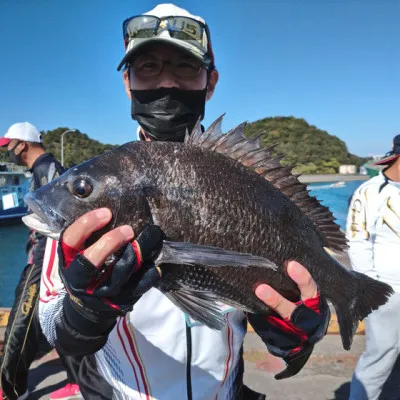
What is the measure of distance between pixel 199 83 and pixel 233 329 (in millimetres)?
1257

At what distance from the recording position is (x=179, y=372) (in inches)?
62.9

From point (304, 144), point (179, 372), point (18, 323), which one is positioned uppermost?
point (304, 144)

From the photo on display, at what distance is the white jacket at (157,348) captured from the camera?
1.59 metres

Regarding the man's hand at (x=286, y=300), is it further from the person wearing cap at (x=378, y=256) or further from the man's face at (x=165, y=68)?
the person wearing cap at (x=378, y=256)

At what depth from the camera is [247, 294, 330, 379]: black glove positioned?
144cm

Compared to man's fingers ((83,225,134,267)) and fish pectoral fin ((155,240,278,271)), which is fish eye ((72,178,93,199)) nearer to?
man's fingers ((83,225,134,267))

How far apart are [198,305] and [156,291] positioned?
0.33 m

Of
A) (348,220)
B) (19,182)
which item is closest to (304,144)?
(19,182)

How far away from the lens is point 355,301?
167 centimetres

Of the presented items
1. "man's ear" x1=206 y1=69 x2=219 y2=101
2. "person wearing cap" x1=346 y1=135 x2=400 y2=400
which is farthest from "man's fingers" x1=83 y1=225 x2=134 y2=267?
"person wearing cap" x1=346 y1=135 x2=400 y2=400

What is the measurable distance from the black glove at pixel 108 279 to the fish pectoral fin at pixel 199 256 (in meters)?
0.04

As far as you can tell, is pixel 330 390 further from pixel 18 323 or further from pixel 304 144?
pixel 304 144

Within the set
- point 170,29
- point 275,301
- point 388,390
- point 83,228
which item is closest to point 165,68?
point 170,29

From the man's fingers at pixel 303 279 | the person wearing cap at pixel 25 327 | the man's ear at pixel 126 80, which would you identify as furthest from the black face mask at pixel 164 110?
the person wearing cap at pixel 25 327
